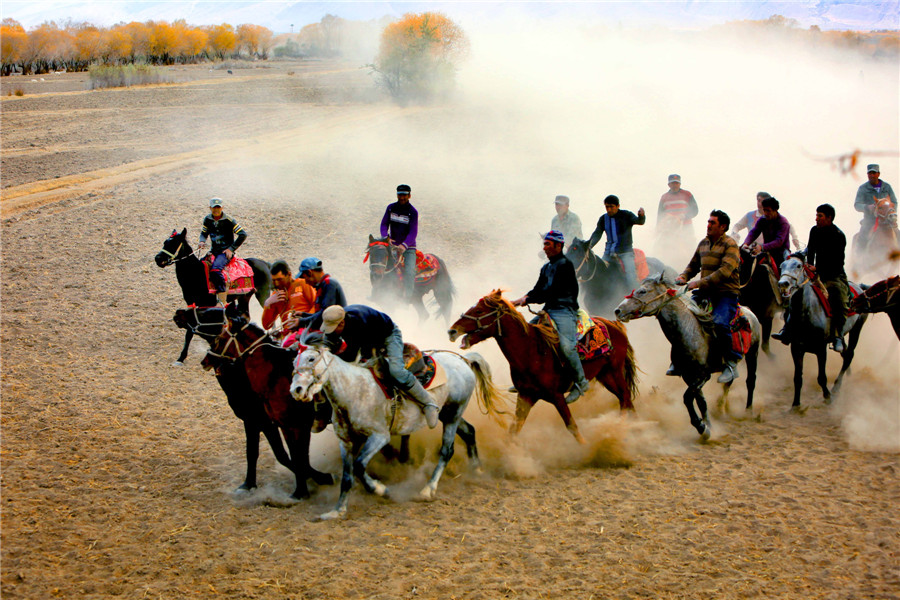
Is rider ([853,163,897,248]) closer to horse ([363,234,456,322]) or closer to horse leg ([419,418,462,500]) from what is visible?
horse ([363,234,456,322])

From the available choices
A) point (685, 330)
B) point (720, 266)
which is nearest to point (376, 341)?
point (685, 330)

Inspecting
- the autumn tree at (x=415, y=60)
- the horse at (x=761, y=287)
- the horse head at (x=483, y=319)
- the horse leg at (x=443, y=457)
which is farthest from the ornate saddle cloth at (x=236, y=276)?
the autumn tree at (x=415, y=60)

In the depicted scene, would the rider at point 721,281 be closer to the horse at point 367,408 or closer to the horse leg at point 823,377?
the horse leg at point 823,377

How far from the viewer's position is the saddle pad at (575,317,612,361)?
8.41 meters

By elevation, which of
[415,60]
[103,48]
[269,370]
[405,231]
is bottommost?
[269,370]

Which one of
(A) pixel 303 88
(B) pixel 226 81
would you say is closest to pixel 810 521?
(A) pixel 303 88

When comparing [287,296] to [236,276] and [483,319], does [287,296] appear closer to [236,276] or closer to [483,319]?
[483,319]

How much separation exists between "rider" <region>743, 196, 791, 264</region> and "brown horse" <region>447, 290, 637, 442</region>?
3.57 meters

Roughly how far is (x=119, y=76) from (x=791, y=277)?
45.4m

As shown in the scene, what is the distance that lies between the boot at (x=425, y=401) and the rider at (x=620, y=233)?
505cm

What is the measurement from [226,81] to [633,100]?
95.8ft

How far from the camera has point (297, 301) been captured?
26.7ft

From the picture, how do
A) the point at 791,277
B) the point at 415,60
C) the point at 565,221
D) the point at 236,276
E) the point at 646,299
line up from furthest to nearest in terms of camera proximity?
the point at 415,60
the point at 565,221
the point at 236,276
the point at 791,277
the point at 646,299

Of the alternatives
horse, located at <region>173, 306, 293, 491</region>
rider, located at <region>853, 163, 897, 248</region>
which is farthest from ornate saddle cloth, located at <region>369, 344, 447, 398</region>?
rider, located at <region>853, 163, 897, 248</region>
